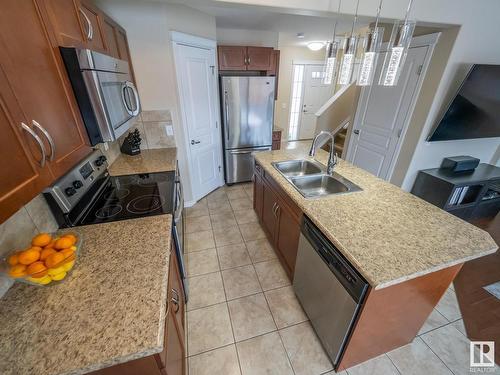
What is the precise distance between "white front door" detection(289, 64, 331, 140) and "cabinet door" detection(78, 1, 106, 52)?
4970mm

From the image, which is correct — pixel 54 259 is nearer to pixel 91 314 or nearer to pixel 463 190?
pixel 91 314

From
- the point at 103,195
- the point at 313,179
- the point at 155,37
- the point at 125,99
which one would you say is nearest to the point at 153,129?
the point at 155,37

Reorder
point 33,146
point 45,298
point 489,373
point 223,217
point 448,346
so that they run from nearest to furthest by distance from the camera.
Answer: point 33,146, point 45,298, point 489,373, point 448,346, point 223,217

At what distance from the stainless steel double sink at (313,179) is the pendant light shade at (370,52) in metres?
0.78

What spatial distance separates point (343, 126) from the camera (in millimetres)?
4762

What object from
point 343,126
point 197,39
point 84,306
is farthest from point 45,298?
point 343,126

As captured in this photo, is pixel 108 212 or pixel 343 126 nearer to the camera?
pixel 108 212

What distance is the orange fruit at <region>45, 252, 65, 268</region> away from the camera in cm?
85

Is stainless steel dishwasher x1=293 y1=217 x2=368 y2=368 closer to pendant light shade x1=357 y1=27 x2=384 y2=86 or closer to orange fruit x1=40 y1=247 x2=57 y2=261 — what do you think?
pendant light shade x1=357 y1=27 x2=384 y2=86

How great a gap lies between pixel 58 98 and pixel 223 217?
2165 mm

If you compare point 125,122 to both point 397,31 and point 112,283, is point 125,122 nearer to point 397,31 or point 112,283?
point 112,283

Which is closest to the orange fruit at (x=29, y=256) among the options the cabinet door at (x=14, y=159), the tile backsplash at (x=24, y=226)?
the tile backsplash at (x=24, y=226)

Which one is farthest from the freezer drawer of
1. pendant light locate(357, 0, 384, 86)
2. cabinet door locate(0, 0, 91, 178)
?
cabinet door locate(0, 0, 91, 178)

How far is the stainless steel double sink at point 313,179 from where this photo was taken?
68.9 inches
